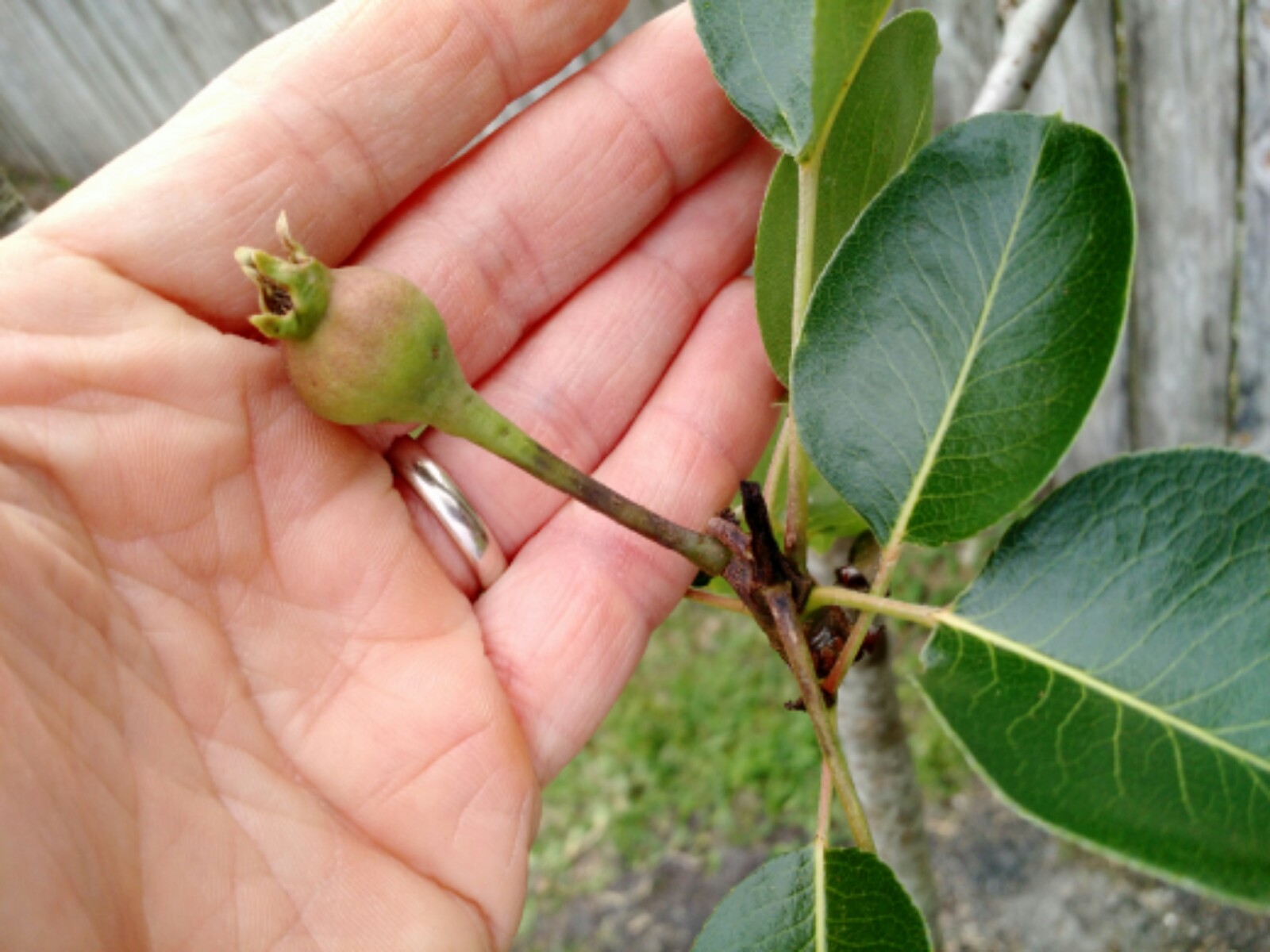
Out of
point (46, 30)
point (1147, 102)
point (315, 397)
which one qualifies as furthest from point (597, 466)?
point (46, 30)

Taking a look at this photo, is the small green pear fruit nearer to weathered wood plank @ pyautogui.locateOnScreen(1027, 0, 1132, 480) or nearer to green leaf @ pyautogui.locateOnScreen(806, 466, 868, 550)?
green leaf @ pyautogui.locateOnScreen(806, 466, 868, 550)

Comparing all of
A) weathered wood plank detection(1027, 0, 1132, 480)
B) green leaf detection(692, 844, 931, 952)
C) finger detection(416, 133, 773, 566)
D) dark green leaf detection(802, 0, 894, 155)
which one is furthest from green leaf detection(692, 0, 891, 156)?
weathered wood plank detection(1027, 0, 1132, 480)

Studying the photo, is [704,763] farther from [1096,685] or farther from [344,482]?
[1096,685]

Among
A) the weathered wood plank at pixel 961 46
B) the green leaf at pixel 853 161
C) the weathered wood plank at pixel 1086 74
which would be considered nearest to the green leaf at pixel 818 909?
the green leaf at pixel 853 161

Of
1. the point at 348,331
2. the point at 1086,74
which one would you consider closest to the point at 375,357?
the point at 348,331

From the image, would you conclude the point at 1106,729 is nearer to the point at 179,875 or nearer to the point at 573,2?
the point at 179,875
